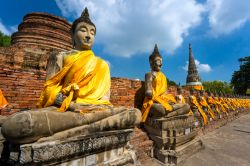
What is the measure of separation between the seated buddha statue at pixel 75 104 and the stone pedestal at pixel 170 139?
5.61ft

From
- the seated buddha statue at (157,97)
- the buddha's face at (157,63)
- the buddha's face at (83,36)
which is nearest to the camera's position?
the buddha's face at (83,36)

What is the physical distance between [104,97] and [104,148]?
1.00 meters

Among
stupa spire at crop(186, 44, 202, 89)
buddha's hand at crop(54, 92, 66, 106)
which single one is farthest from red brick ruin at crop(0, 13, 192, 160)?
stupa spire at crop(186, 44, 202, 89)

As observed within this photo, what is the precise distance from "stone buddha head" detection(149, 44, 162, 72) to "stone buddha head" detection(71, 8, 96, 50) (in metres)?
2.31

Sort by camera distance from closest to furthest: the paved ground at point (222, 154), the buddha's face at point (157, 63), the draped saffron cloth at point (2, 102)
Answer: the draped saffron cloth at point (2, 102) → the paved ground at point (222, 154) → the buddha's face at point (157, 63)

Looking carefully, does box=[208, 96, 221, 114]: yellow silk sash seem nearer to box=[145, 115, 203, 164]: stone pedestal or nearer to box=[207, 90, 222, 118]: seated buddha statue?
box=[207, 90, 222, 118]: seated buddha statue

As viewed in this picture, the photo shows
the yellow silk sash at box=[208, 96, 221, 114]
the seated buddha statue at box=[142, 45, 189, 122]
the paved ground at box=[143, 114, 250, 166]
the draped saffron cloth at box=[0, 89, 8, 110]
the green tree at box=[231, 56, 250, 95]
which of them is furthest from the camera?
the green tree at box=[231, 56, 250, 95]

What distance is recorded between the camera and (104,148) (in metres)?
2.88

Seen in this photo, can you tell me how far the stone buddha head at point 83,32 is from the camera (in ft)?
12.1

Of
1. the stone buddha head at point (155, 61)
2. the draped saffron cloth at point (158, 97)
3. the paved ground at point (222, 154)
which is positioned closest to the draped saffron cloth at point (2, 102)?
the draped saffron cloth at point (158, 97)

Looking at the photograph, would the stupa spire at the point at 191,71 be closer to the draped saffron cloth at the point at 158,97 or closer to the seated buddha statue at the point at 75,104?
the draped saffron cloth at the point at 158,97

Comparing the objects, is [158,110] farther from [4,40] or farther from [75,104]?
Result: [4,40]

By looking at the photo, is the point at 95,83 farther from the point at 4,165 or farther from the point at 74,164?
the point at 4,165

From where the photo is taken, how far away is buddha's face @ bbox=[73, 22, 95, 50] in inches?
145
